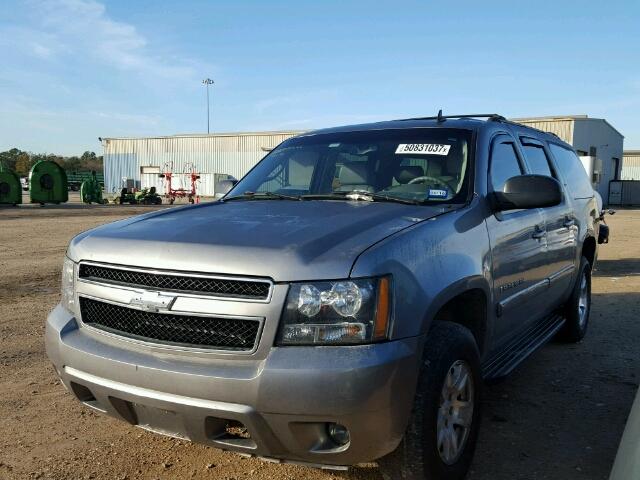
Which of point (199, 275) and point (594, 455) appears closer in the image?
point (199, 275)

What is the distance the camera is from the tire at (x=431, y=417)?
96.3 inches

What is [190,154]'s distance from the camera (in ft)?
178

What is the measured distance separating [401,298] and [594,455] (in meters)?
1.90

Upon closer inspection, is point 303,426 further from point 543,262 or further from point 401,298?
point 543,262

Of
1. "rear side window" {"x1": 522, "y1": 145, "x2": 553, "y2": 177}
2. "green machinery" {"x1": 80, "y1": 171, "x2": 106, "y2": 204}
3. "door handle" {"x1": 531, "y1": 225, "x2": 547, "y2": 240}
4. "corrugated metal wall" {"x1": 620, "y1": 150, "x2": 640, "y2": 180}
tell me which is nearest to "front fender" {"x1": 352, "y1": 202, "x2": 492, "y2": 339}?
"door handle" {"x1": 531, "y1": 225, "x2": 547, "y2": 240}

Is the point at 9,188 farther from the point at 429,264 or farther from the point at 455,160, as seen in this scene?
the point at 429,264

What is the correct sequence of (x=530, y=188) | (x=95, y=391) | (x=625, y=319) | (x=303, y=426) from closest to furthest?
(x=303, y=426) < (x=95, y=391) < (x=530, y=188) < (x=625, y=319)

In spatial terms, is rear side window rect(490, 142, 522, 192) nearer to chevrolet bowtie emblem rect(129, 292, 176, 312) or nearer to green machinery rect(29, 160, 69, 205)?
chevrolet bowtie emblem rect(129, 292, 176, 312)

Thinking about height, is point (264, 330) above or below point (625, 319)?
above

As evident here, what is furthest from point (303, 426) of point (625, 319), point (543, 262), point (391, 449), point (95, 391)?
point (625, 319)

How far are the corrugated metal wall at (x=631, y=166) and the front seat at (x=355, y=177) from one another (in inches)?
2304

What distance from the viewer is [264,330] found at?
2.26 m

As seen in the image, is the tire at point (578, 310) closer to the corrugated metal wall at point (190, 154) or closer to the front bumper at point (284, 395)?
the front bumper at point (284, 395)

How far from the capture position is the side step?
11.3 feet
